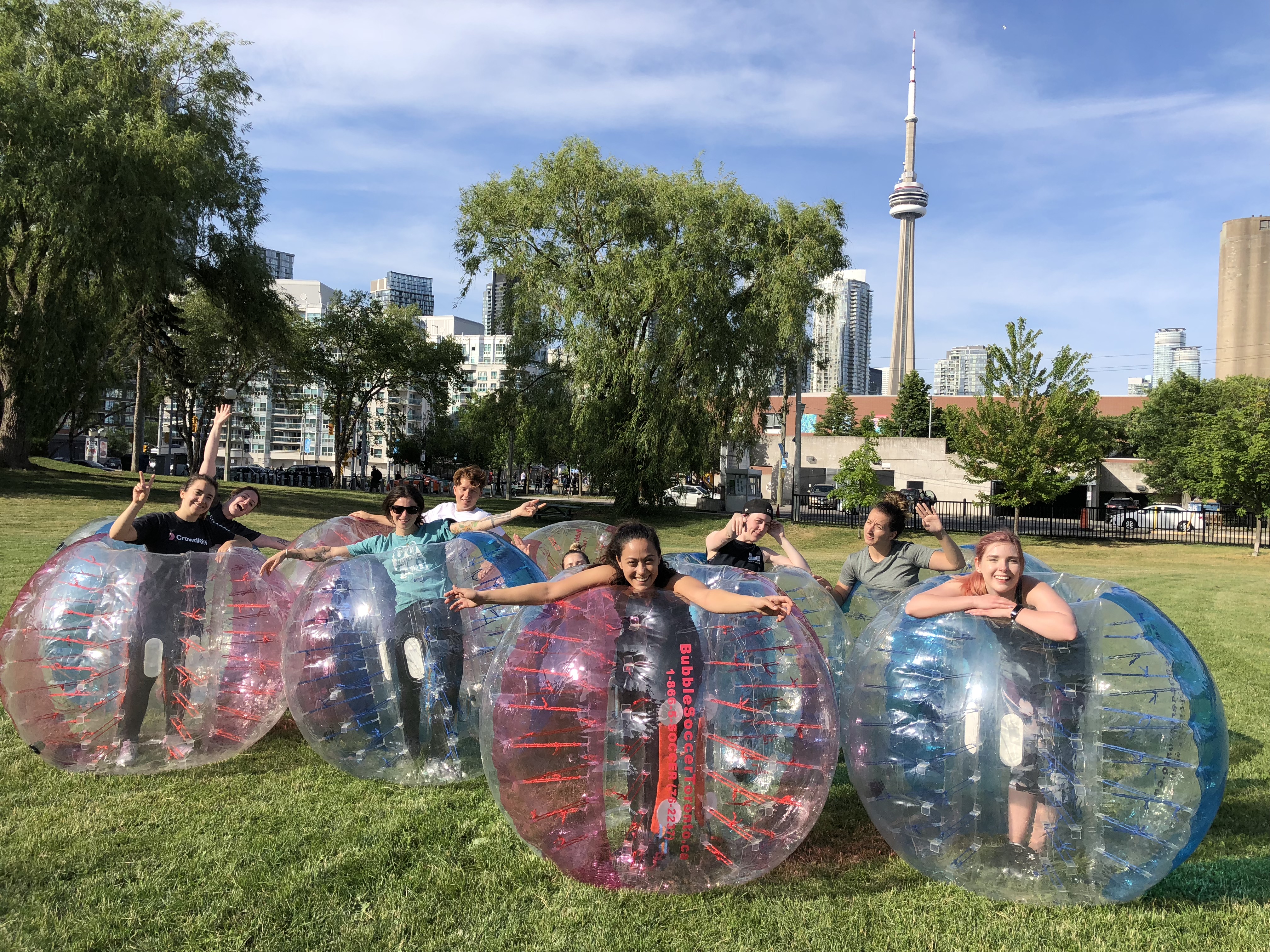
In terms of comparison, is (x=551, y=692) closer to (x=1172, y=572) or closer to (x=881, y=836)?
(x=881, y=836)

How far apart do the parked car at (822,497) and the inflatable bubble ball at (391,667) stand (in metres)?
30.4

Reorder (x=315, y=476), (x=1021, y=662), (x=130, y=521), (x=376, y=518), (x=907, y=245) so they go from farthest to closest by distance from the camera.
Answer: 1. (x=907, y=245)
2. (x=315, y=476)
3. (x=376, y=518)
4. (x=130, y=521)
5. (x=1021, y=662)

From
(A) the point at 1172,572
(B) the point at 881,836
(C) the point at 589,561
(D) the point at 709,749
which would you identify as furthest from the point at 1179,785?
(A) the point at 1172,572

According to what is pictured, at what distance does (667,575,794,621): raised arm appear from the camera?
394 cm

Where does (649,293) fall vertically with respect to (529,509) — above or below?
above

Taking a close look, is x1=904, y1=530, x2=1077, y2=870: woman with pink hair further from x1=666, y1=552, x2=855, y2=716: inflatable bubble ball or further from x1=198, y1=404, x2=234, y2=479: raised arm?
x1=198, y1=404, x2=234, y2=479: raised arm

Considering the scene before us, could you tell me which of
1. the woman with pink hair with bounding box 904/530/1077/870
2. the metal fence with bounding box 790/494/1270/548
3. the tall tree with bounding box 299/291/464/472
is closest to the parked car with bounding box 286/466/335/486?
the tall tree with bounding box 299/291/464/472

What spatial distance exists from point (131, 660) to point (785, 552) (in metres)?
4.23

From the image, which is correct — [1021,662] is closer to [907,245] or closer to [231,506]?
[231,506]

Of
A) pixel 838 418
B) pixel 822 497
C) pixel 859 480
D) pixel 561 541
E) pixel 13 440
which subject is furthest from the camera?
pixel 838 418

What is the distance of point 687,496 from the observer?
47094 millimetres

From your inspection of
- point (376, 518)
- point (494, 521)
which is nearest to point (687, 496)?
point (376, 518)

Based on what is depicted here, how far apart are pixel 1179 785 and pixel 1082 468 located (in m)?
27.2

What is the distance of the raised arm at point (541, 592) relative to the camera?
13.4 feet
